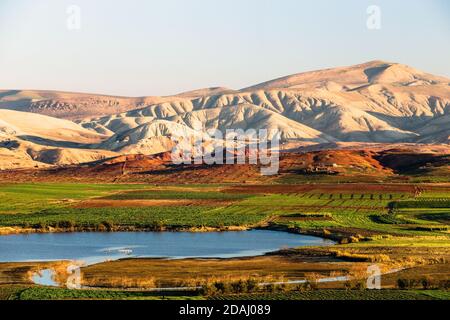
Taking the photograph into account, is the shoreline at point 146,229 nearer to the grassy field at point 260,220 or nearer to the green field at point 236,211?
the grassy field at point 260,220

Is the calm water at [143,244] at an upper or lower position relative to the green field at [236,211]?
upper

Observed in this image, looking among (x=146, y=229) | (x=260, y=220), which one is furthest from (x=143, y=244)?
(x=260, y=220)

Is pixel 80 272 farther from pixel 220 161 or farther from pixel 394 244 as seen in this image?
pixel 220 161

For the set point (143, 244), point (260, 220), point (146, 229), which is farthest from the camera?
point (260, 220)

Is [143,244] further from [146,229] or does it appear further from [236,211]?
[236,211]

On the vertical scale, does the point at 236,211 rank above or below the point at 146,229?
below

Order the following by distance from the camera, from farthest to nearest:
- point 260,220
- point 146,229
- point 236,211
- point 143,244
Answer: point 236,211, point 260,220, point 146,229, point 143,244

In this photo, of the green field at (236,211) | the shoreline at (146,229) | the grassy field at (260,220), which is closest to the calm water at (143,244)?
the shoreline at (146,229)
